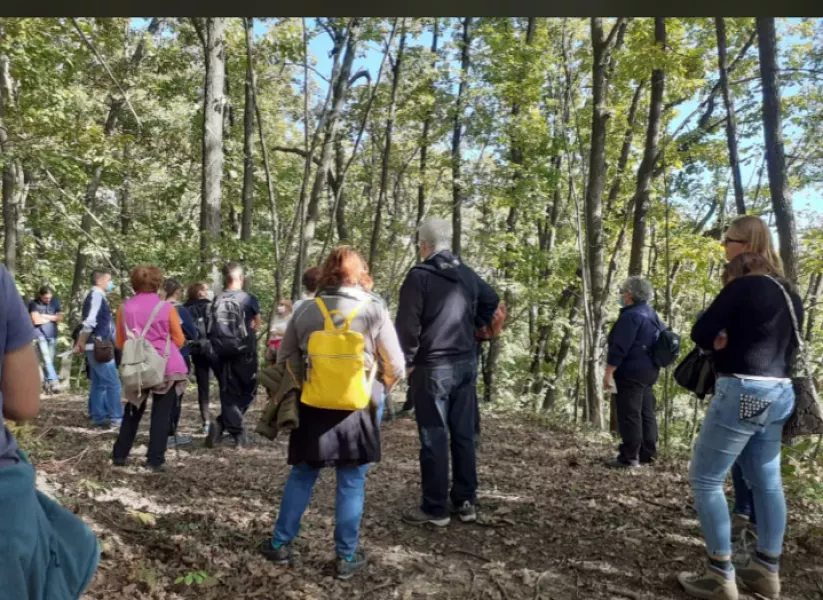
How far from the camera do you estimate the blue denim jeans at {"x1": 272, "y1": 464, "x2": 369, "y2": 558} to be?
138 inches

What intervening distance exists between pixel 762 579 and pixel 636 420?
2738 millimetres

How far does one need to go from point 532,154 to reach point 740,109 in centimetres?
441

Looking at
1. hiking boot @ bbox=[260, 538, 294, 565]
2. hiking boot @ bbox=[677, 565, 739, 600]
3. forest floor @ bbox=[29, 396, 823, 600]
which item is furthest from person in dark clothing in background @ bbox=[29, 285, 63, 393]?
hiking boot @ bbox=[677, 565, 739, 600]

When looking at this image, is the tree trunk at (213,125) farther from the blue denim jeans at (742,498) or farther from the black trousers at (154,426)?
the blue denim jeans at (742,498)

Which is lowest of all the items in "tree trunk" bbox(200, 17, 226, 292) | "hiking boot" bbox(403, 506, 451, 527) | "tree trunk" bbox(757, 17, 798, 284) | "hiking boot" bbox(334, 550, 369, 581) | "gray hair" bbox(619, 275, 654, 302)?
"hiking boot" bbox(334, 550, 369, 581)

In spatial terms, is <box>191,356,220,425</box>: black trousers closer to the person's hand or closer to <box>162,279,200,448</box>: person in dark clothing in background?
<box>162,279,200,448</box>: person in dark clothing in background

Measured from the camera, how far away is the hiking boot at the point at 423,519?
4.39 metres

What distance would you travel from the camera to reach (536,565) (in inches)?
153

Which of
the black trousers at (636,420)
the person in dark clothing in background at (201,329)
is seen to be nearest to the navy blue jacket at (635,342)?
the black trousers at (636,420)

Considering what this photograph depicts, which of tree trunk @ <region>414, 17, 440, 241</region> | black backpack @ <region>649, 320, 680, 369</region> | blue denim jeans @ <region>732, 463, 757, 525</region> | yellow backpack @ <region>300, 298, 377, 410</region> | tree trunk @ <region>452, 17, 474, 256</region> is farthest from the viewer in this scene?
tree trunk @ <region>452, 17, 474, 256</region>

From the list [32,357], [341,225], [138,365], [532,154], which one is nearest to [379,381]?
[32,357]

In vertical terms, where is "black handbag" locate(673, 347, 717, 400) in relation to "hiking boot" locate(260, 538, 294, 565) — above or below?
above

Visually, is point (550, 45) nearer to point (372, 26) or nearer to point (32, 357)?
point (372, 26)

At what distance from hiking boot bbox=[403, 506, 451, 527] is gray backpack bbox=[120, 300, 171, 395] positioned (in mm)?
2610
